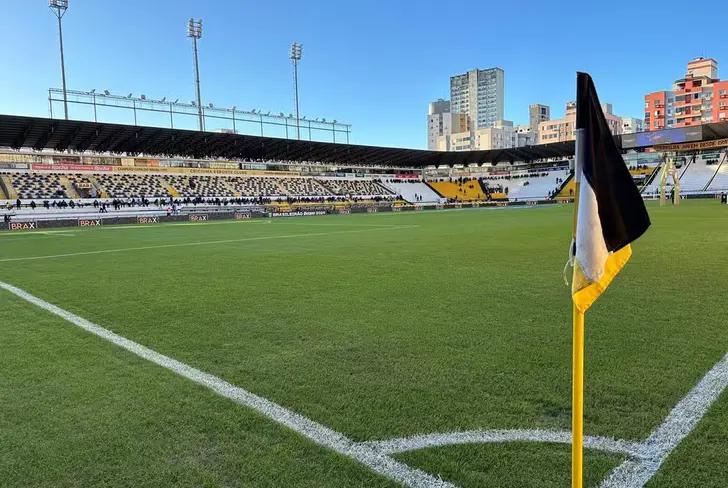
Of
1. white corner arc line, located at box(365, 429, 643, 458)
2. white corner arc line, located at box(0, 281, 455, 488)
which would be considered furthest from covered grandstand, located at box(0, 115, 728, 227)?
white corner arc line, located at box(365, 429, 643, 458)

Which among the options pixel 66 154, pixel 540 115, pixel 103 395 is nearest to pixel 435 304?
pixel 103 395

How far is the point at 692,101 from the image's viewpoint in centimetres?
10369

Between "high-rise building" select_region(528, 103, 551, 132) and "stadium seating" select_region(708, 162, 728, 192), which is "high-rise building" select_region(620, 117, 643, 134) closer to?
"high-rise building" select_region(528, 103, 551, 132)

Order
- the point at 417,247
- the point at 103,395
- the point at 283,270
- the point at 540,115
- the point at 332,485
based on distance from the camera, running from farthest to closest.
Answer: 1. the point at 540,115
2. the point at 417,247
3. the point at 283,270
4. the point at 103,395
5. the point at 332,485

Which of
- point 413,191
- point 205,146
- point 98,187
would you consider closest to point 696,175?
point 413,191

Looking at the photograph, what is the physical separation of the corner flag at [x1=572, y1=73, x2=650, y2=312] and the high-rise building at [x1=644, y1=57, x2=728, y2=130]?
11013 cm

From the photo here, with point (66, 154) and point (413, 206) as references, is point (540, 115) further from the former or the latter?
point (66, 154)

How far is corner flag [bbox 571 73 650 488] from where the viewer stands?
2.22m

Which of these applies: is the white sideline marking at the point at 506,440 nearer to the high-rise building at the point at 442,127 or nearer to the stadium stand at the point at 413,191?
the stadium stand at the point at 413,191

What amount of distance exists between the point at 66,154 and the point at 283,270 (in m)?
51.5

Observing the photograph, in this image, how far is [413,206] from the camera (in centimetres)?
6475

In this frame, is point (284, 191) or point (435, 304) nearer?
point (435, 304)

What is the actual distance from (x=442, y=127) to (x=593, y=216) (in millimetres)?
171273

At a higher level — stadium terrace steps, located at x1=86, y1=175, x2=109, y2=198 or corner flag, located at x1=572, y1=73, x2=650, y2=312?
stadium terrace steps, located at x1=86, y1=175, x2=109, y2=198
